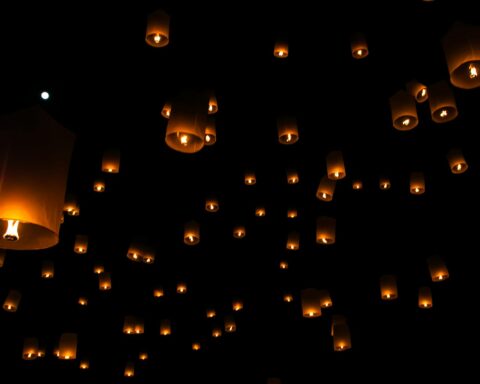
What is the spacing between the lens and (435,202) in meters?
8.33

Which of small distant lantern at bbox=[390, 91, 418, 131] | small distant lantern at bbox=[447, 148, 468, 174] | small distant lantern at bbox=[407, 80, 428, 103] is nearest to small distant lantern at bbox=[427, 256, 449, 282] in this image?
small distant lantern at bbox=[447, 148, 468, 174]

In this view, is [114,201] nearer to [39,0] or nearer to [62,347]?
[62,347]

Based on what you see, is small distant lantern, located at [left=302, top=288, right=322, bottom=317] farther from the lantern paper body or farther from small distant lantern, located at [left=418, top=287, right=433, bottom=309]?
the lantern paper body

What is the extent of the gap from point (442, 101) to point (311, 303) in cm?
377

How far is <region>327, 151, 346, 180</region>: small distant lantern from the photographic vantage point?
18.2 ft

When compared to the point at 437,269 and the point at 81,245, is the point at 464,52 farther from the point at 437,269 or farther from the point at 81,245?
the point at 81,245

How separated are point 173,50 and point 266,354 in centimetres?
597

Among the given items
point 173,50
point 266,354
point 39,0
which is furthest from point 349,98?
point 266,354

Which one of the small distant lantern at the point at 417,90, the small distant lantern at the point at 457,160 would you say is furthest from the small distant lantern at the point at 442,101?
the small distant lantern at the point at 457,160

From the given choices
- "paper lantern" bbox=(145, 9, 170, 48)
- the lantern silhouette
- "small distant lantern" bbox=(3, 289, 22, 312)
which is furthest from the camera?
"small distant lantern" bbox=(3, 289, 22, 312)

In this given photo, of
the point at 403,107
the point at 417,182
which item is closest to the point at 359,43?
the point at 403,107

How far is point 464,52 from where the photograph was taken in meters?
3.40

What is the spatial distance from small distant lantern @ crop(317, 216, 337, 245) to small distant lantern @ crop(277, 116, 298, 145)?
4.52 ft

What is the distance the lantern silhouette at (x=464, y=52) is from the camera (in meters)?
3.38
